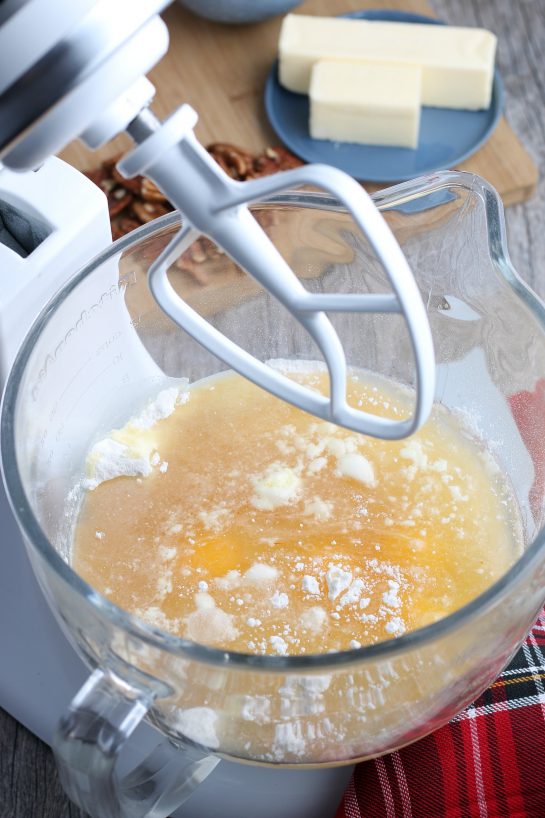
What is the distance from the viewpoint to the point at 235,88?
1.42 metres

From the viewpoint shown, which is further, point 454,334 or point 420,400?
point 454,334

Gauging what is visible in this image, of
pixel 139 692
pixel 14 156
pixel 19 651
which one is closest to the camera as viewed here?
pixel 14 156

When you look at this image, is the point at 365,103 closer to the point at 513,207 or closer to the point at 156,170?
the point at 513,207

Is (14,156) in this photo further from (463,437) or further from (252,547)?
(463,437)

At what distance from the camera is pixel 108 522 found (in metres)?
0.79

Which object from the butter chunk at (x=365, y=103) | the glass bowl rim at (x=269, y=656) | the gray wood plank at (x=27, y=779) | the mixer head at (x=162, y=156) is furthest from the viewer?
the butter chunk at (x=365, y=103)

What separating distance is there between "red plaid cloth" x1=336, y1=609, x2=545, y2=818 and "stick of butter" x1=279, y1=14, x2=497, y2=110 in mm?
805

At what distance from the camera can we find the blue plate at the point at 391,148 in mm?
1315

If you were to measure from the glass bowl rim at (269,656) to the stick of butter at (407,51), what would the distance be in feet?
2.01

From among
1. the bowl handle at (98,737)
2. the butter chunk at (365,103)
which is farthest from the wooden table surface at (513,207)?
the bowl handle at (98,737)

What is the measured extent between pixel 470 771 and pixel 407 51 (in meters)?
Result: 0.90

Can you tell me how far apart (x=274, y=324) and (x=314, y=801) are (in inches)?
14.2

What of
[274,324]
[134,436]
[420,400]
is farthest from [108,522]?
[420,400]

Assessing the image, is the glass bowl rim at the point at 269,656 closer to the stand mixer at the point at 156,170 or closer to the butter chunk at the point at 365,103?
the stand mixer at the point at 156,170
